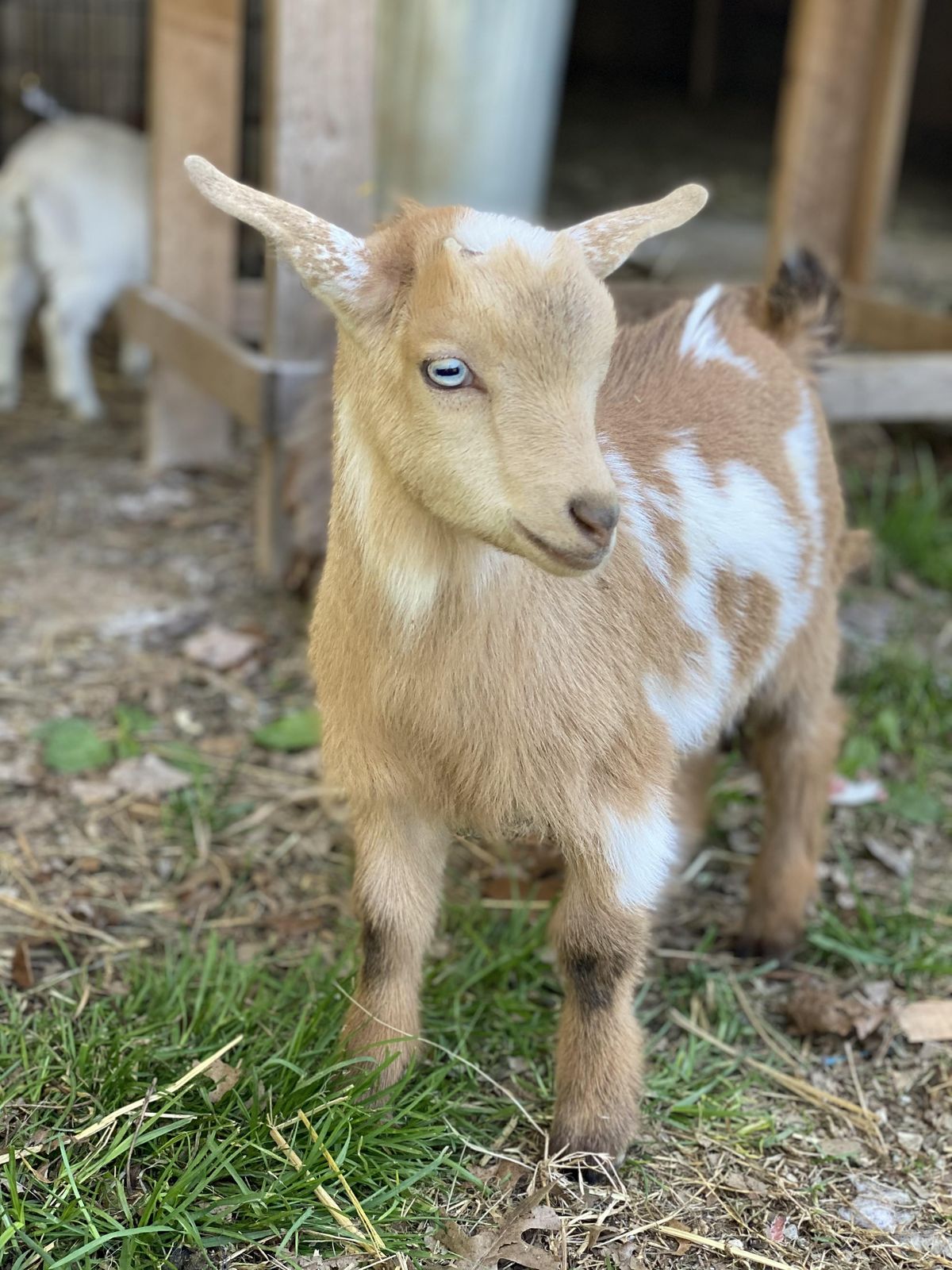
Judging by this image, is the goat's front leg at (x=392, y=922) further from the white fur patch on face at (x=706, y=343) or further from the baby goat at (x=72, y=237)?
the baby goat at (x=72, y=237)

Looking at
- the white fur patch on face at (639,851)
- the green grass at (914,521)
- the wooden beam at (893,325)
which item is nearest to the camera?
the white fur patch on face at (639,851)

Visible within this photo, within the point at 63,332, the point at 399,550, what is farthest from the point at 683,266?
the point at 399,550

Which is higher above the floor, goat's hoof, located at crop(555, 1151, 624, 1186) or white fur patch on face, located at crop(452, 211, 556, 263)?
white fur patch on face, located at crop(452, 211, 556, 263)

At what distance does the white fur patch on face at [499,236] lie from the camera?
1.85 m

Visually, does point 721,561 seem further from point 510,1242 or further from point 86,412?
point 86,412

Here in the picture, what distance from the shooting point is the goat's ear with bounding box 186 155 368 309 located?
6.07 feet

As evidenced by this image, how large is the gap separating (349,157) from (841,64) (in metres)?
2.03

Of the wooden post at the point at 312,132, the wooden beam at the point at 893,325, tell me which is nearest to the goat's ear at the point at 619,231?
the wooden post at the point at 312,132

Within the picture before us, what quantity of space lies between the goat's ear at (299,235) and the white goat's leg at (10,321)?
4.25m

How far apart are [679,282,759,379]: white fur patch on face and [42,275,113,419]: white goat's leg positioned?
3.78 metres

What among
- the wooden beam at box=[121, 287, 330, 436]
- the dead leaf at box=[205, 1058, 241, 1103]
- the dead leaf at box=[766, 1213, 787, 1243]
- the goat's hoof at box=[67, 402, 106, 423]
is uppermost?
the wooden beam at box=[121, 287, 330, 436]

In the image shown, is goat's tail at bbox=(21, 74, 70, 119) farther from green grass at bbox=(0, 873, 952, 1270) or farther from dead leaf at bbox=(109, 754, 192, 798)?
green grass at bbox=(0, 873, 952, 1270)

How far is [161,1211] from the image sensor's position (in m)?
2.03

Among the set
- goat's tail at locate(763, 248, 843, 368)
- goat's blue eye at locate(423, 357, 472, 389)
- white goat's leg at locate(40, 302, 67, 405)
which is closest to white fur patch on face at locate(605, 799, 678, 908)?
goat's blue eye at locate(423, 357, 472, 389)
